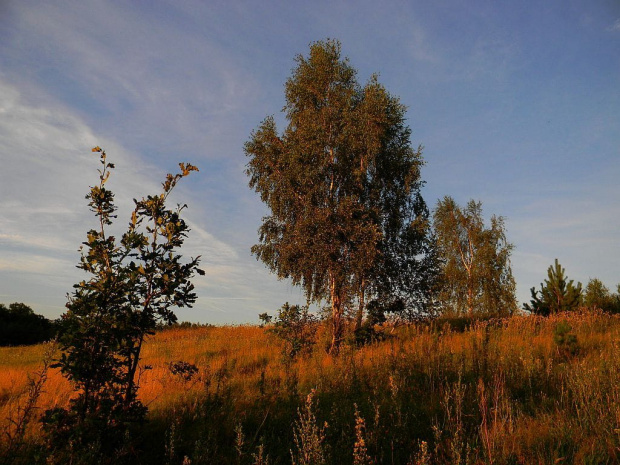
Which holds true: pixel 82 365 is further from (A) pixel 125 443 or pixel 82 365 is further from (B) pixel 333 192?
(B) pixel 333 192

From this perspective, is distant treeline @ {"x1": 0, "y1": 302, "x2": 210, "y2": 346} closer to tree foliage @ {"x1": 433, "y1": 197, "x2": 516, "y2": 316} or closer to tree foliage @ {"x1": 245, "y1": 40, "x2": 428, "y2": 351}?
tree foliage @ {"x1": 245, "y1": 40, "x2": 428, "y2": 351}

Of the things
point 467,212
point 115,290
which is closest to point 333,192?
point 115,290

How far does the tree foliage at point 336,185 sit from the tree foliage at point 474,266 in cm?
1289

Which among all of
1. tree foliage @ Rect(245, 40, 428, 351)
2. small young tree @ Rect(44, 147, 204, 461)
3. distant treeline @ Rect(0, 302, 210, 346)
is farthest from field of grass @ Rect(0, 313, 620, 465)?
distant treeline @ Rect(0, 302, 210, 346)

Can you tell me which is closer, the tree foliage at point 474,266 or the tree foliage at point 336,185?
the tree foliage at point 336,185

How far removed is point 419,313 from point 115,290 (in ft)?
42.3

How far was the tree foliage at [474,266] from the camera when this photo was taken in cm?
2788

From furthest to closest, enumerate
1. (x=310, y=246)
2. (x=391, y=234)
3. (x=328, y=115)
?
(x=391, y=234), (x=328, y=115), (x=310, y=246)

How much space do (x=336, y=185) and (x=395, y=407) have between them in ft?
35.4

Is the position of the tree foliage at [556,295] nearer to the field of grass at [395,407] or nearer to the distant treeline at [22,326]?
the field of grass at [395,407]

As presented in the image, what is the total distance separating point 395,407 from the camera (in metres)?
5.84

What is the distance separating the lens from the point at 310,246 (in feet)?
41.4

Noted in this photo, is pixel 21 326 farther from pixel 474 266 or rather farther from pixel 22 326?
pixel 474 266

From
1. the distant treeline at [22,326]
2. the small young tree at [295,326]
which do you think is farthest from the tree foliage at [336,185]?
the distant treeline at [22,326]
